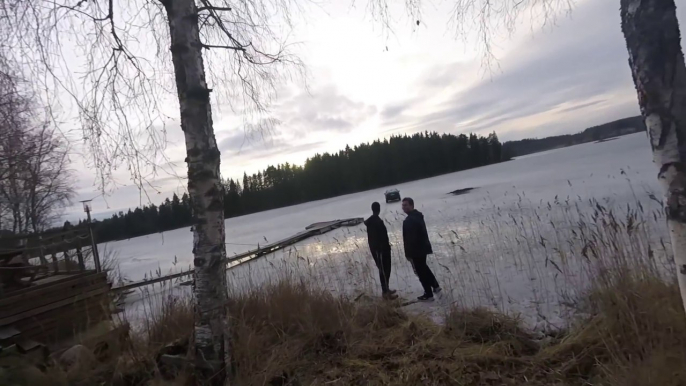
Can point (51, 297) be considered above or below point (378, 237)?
above

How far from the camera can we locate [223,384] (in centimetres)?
352

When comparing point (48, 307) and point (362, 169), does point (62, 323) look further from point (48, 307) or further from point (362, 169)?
point (362, 169)

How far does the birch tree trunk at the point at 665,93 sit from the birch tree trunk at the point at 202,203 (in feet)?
10.2

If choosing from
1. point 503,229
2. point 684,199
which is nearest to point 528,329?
point 684,199

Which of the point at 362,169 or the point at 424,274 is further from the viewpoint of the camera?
the point at 362,169

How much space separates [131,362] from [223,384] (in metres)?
1.33

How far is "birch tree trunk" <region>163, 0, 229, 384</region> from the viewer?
3502mm

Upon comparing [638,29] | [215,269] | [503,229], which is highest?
[638,29]

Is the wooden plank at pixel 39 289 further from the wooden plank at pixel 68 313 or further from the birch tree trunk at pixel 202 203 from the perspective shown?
the birch tree trunk at pixel 202 203

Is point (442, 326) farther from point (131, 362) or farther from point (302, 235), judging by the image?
point (302, 235)

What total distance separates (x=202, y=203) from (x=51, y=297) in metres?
4.70

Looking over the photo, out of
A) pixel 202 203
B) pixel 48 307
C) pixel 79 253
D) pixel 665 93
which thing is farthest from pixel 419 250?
pixel 79 253

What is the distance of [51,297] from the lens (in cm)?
636

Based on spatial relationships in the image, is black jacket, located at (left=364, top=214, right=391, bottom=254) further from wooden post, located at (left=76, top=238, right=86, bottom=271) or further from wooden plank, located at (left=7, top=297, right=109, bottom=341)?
wooden post, located at (left=76, top=238, right=86, bottom=271)
